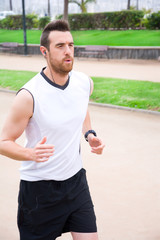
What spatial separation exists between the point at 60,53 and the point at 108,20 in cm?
2815

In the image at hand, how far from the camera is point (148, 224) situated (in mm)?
4051

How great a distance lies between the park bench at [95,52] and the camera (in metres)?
20.3

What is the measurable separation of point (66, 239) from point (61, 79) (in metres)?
2.05

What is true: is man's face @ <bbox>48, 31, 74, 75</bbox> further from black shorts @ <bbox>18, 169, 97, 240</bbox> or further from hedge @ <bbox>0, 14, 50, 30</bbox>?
hedge @ <bbox>0, 14, 50, 30</bbox>

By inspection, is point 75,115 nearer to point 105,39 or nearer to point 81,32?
point 105,39

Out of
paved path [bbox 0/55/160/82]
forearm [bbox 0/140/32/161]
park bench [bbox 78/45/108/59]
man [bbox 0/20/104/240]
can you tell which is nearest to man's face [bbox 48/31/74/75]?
man [bbox 0/20/104/240]

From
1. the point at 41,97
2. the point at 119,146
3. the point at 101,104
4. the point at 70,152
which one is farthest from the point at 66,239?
the point at 101,104

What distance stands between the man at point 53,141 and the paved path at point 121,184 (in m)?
1.34

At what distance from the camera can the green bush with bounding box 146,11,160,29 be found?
25.3m

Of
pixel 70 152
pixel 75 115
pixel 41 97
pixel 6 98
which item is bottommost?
pixel 6 98

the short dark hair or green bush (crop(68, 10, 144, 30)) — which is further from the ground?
the short dark hair

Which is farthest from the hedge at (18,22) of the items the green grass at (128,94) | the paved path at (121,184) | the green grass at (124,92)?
the paved path at (121,184)

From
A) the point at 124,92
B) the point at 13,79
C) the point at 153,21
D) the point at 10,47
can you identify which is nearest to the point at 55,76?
the point at 124,92

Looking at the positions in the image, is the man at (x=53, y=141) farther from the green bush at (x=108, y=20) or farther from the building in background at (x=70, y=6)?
the building in background at (x=70, y=6)
